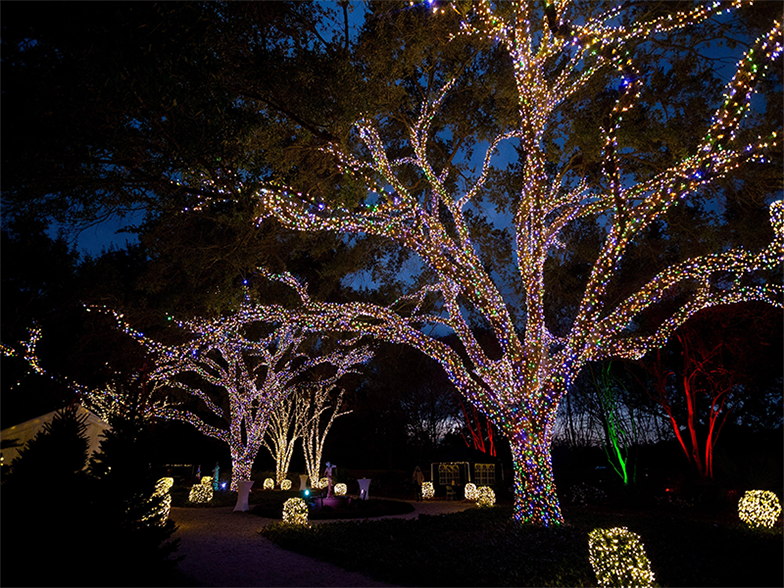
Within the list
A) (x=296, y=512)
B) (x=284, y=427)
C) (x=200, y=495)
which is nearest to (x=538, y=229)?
(x=296, y=512)

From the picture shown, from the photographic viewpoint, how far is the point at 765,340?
13.5 metres

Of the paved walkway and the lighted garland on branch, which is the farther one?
the lighted garland on branch

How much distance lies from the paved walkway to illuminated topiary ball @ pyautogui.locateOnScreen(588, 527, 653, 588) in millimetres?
2404

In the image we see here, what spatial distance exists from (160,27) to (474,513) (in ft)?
35.2

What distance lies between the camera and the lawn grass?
5.45 m

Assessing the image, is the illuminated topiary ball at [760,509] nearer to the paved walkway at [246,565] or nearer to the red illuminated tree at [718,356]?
the red illuminated tree at [718,356]

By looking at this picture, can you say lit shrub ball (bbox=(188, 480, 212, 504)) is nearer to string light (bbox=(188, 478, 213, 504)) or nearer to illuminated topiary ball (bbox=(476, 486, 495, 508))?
string light (bbox=(188, 478, 213, 504))

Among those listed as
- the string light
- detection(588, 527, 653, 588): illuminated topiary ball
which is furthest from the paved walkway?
the string light

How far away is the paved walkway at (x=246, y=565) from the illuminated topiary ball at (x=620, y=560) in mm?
2404

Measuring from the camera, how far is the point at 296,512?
10.4 m

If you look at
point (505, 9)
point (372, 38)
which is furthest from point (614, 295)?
point (372, 38)

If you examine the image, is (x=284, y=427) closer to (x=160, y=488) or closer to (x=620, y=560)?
(x=160, y=488)

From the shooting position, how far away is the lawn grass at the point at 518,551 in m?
5.45

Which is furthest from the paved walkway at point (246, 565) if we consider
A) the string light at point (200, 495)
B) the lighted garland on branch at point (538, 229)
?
the string light at point (200, 495)
